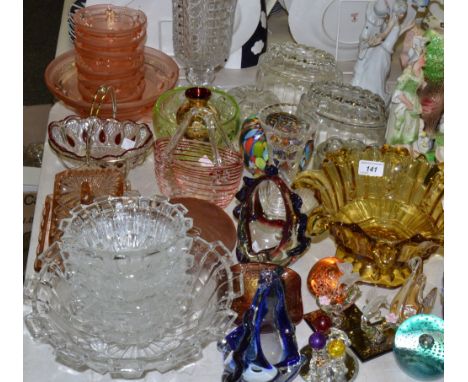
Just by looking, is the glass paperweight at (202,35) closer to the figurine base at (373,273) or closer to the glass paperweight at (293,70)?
the glass paperweight at (293,70)

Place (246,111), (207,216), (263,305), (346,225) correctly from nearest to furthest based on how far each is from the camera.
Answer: (263,305) → (346,225) → (207,216) → (246,111)

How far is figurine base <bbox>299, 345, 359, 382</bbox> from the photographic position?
923 millimetres

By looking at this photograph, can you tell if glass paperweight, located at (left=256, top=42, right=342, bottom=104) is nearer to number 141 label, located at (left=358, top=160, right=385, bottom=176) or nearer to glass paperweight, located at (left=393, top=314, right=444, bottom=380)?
number 141 label, located at (left=358, top=160, right=385, bottom=176)

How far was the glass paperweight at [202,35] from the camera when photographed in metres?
A: 1.39

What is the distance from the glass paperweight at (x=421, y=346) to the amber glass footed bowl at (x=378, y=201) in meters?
0.13

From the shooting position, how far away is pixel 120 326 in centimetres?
91

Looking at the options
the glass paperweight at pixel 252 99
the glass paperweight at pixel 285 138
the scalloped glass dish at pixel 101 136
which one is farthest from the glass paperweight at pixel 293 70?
the scalloped glass dish at pixel 101 136

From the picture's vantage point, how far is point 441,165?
114cm

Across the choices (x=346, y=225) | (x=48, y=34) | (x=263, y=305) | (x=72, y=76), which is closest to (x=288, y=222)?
(x=346, y=225)

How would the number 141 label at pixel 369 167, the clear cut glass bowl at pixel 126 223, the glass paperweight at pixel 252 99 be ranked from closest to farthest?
the clear cut glass bowl at pixel 126 223 → the number 141 label at pixel 369 167 → the glass paperweight at pixel 252 99

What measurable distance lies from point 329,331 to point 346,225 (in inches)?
6.1

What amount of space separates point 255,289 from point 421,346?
9.5 inches

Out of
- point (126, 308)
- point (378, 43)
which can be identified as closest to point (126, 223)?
point (126, 308)

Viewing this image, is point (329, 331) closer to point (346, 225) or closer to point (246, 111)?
point (346, 225)
